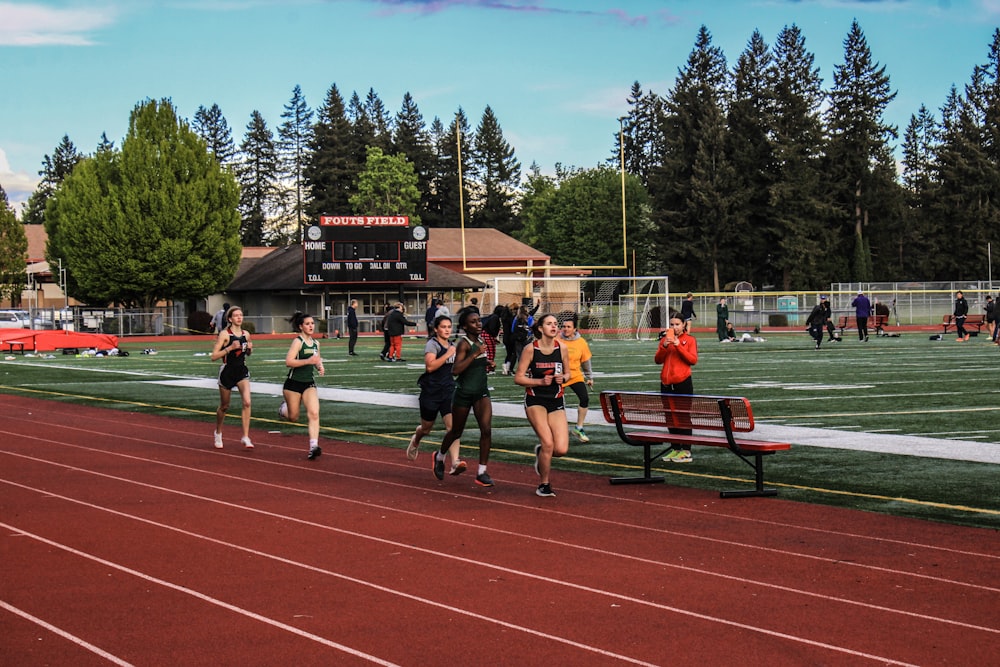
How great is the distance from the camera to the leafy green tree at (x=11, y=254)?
277 ft

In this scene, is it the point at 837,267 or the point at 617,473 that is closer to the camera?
the point at 617,473

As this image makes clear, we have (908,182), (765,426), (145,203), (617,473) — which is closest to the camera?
(617,473)

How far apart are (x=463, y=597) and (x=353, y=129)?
360 ft

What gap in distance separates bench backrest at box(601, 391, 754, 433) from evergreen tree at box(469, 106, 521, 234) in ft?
360

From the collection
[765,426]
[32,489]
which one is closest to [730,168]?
[765,426]

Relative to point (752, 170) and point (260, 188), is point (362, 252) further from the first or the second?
point (260, 188)

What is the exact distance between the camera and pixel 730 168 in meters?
87.6

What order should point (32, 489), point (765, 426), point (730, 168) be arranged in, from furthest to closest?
point (730, 168)
point (765, 426)
point (32, 489)

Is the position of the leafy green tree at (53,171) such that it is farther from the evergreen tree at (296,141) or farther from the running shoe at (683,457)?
the running shoe at (683,457)

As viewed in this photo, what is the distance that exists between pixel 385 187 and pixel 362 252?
44096 millimetres

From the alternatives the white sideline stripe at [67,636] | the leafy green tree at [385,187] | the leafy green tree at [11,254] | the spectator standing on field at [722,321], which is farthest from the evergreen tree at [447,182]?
the white sideline stripe at [67,636]

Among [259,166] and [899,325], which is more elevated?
[259,166]

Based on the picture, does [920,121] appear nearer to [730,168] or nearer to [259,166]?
[730,168]

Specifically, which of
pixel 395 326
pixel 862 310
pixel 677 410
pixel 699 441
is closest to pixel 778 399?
pixel 677 410
